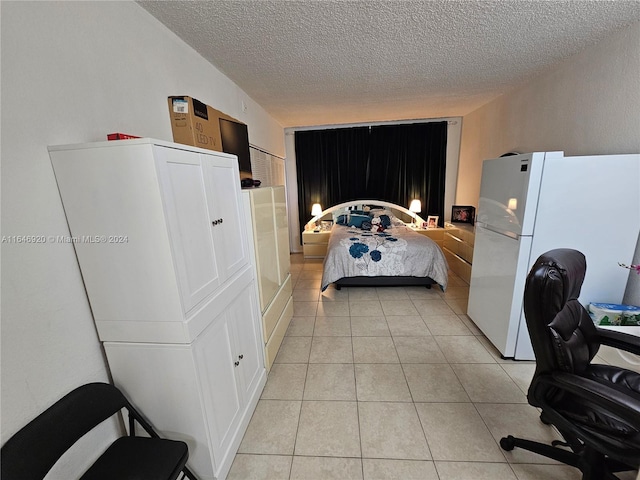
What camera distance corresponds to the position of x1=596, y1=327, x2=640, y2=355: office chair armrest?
1222 mm

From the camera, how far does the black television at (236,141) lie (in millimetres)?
2001

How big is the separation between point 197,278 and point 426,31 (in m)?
2.06

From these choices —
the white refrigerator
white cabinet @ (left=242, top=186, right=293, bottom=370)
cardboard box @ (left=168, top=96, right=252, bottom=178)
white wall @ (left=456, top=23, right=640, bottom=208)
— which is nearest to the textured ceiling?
white wall @ (left=456, top=23, right=640, bottom=208)

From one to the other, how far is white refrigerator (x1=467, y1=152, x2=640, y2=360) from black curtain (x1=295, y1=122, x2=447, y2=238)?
2.65 m

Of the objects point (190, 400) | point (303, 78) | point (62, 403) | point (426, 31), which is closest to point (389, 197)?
point (303, 78)

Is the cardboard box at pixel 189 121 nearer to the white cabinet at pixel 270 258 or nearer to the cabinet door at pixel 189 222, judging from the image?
the white cabinet at pixel 270 258

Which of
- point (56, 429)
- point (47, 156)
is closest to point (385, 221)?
point (47, 156)

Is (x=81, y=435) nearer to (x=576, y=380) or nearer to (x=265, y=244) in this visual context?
(x=265, y=244)

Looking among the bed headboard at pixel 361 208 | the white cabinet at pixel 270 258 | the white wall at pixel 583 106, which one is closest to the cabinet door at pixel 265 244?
the white cabinet at pixel 270 258

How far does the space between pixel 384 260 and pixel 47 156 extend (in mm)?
3089

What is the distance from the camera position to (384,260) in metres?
3.38

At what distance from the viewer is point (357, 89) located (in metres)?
2.79

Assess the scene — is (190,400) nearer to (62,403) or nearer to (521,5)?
(62,403)

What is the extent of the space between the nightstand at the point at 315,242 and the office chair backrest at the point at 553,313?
11.9 feet
